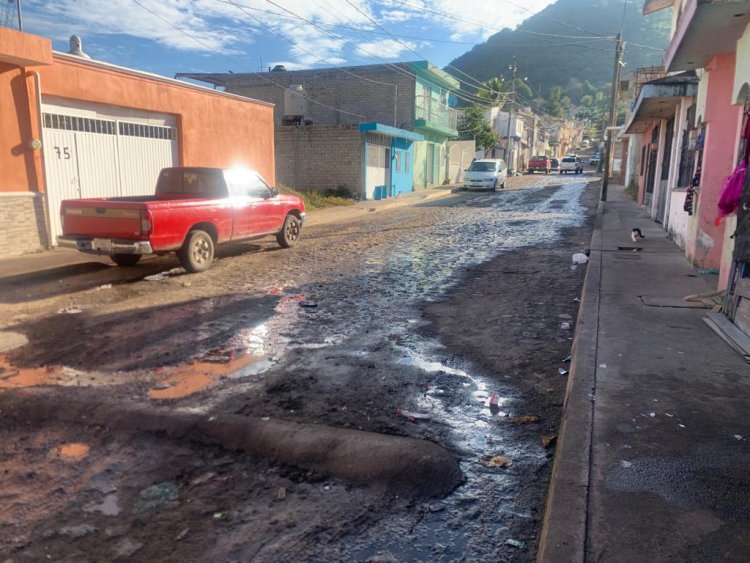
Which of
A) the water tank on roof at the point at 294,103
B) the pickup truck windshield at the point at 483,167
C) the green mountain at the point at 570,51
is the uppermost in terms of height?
the green mountain at the point at 570,51

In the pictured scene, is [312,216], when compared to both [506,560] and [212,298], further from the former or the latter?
[506,560]

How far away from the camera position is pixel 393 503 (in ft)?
10.3

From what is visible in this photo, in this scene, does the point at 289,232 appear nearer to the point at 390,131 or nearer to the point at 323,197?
the point at 323,197

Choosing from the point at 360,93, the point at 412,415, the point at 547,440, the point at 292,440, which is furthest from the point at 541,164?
the point at 292,440

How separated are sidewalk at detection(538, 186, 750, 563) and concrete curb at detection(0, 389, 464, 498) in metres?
0.74

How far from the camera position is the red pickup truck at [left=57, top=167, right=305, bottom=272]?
27.7 ft

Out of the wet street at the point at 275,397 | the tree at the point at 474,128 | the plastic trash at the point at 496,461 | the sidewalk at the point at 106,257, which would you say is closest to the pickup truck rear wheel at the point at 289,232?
the wet street at the point at 275,397

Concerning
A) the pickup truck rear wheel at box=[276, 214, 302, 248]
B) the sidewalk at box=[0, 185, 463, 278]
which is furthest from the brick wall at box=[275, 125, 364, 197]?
the pickup truck rear wheel at box=[276, 214, 302, 248]

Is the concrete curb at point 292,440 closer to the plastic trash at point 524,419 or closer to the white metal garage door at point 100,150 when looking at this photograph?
the plastic trash at point 524,419

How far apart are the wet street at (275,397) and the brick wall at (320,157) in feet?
54.1

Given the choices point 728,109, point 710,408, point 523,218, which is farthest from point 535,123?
point 710,408

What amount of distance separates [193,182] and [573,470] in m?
9.09

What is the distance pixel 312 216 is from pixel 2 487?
1603 centimetres

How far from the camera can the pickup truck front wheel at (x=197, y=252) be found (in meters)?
9.25
